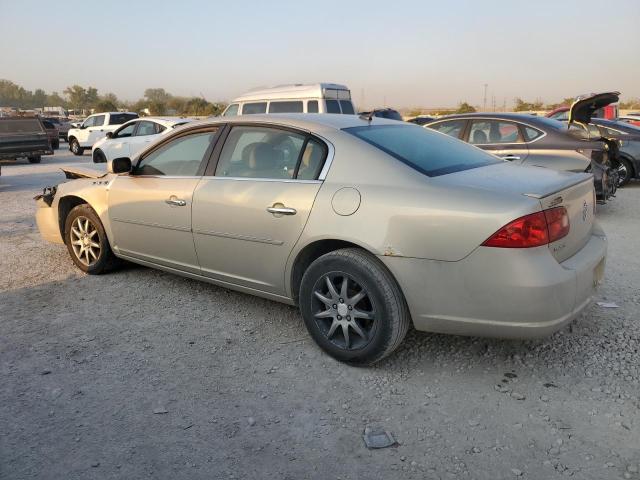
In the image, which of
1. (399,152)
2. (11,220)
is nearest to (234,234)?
(399,152)

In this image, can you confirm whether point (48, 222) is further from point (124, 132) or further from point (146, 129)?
point (124, 132)

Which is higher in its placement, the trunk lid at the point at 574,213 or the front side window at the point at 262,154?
the front side window at the point at 262,154

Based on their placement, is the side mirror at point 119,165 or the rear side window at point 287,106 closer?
the side mirror at point 119,165

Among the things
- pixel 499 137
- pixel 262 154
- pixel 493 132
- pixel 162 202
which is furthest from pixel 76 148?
pixel 262 154

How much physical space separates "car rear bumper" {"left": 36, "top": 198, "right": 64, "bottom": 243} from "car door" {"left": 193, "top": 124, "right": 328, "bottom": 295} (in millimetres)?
2261

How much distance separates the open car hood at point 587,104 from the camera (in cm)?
730

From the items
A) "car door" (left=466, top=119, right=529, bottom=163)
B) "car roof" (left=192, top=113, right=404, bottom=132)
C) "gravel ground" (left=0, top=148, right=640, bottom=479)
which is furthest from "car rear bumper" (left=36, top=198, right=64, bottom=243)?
"car door" (left=466, top=119, right=529, bottom=163)

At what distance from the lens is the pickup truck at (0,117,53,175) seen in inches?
615

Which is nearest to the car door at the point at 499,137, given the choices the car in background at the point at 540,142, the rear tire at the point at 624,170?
the car in background at the point at 540,142

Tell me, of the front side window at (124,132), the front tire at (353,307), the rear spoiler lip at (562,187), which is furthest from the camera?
the front side window at (124,132)

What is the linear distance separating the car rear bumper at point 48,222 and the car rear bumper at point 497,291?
391 cm

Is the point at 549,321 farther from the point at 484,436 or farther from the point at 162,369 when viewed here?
the point at 162,369

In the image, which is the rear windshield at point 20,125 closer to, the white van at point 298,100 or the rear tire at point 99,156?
the rear tire at point 99,156

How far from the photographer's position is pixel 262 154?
3816 millimetres
